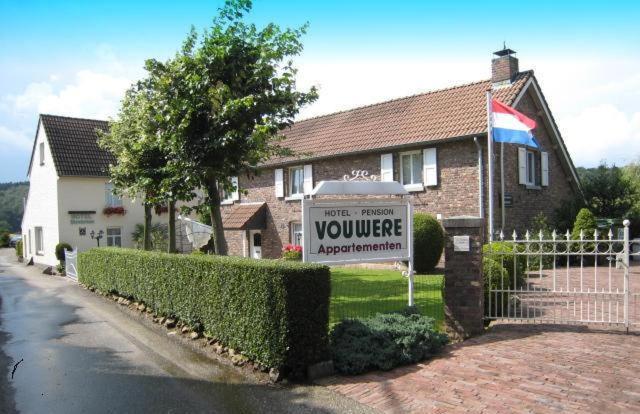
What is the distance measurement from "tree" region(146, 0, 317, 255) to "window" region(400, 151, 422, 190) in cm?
880

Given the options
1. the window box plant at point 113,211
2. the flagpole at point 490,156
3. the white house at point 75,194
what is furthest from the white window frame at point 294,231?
the window box plant at point 113,211

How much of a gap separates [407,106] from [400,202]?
1379cm

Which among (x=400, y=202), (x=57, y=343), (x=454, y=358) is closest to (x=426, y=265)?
(x=400, y=202)

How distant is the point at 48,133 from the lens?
90.5ft

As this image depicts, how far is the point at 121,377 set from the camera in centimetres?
699

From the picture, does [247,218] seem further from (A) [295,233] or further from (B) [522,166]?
(B) [522,166]

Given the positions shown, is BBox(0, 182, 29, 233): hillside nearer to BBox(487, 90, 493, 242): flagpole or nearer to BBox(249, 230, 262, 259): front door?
BBox(249, 230, 262, 259): front door

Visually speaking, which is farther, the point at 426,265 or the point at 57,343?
the point at 426,265

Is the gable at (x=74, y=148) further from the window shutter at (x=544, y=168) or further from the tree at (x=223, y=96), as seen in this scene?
the window shutter at (x=544, y=168)

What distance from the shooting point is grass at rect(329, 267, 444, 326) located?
406 inches

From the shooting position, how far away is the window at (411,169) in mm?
18938

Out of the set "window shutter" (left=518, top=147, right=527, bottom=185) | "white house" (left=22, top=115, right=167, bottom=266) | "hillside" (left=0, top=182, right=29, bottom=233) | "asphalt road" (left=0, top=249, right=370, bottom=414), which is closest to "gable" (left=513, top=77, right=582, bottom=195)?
"window shutter" (left=518, top=147, right=527, bottom=185)

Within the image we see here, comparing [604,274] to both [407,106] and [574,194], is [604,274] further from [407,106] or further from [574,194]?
[407,106]

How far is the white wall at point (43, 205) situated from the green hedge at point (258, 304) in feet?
68.9
